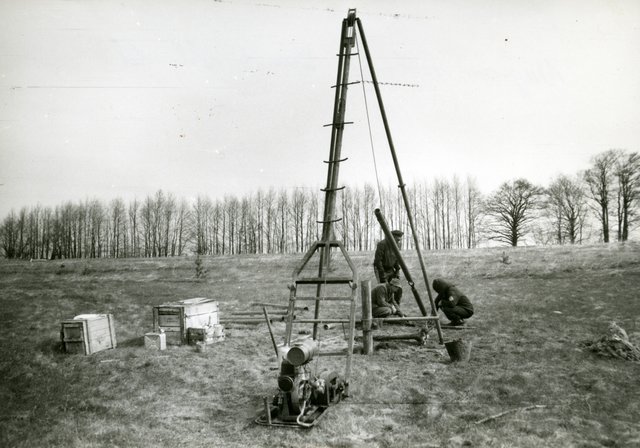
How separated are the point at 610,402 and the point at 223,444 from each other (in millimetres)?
5452

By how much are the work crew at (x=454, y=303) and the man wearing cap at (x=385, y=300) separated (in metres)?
1.17

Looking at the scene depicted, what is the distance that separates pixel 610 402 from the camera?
6.54m

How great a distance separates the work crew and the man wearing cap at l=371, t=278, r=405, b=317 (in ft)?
3.83

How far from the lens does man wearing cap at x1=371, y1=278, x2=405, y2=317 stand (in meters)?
12.2

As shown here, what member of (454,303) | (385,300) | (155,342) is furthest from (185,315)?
(454,303)

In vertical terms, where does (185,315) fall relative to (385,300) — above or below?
below

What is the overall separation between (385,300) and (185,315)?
5.30m

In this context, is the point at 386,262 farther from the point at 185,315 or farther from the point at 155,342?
the point at 155,342

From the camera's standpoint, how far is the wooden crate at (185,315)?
11.2 metres

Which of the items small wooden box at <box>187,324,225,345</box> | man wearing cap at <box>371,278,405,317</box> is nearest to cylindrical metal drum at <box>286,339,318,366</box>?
small wooden box at <box>187,324,225,345</box>

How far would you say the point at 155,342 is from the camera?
1076 cm

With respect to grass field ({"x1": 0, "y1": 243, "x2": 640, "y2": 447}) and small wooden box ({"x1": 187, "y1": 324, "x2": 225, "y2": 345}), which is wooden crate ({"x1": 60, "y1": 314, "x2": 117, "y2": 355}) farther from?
small wooden box ({"x1": 187, "y1": 324, "x2": 225, "y2": 345})

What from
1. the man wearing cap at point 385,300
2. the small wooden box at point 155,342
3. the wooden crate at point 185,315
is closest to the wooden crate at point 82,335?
the small wooden box at point 155,342

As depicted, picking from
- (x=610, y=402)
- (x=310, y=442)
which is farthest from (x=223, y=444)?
(x=610, y=402)
